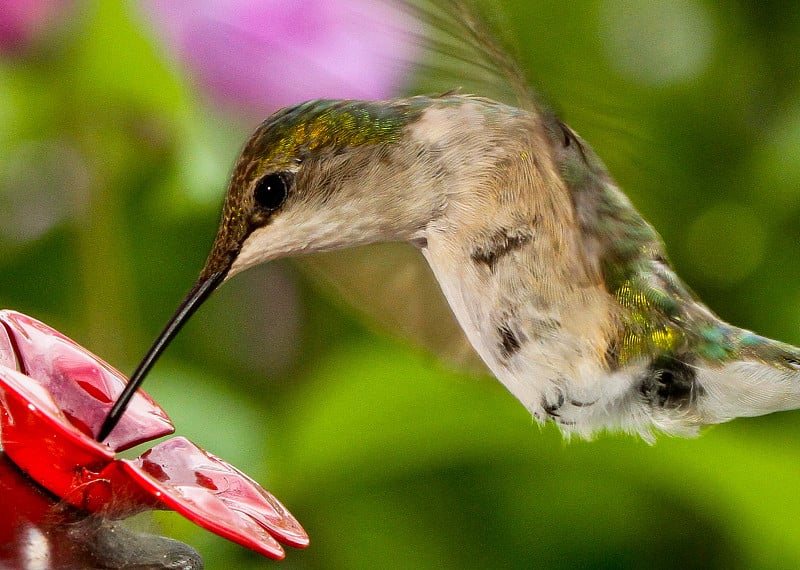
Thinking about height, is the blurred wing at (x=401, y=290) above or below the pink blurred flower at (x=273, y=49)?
below

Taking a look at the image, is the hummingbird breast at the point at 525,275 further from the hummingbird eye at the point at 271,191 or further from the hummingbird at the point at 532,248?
the hummingbird eye at the point at 271,191

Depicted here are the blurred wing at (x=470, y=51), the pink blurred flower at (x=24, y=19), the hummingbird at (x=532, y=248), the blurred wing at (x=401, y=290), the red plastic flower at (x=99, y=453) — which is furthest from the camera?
the pink blurred flower at (x=24, y=19)

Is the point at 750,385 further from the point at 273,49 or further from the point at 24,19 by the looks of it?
the point at 24,19

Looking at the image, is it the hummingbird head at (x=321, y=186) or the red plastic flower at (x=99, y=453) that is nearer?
the red plastic flower at (x=99, y=453)

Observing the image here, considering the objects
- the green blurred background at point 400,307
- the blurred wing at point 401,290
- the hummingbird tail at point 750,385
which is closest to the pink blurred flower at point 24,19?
the green blurred background at point 400,307

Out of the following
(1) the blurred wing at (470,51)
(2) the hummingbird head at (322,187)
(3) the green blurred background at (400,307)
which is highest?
(1) the blurred wing at (470,51)

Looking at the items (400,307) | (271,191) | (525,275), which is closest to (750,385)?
(525,275)

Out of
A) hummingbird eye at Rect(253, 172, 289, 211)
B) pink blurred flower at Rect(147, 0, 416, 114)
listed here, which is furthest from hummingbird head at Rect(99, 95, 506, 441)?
pink blurred flower at Rect(147, 0, 416, 114)

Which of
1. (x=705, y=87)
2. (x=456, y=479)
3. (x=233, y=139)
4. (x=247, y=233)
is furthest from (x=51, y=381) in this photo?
(x=705, y=87)
